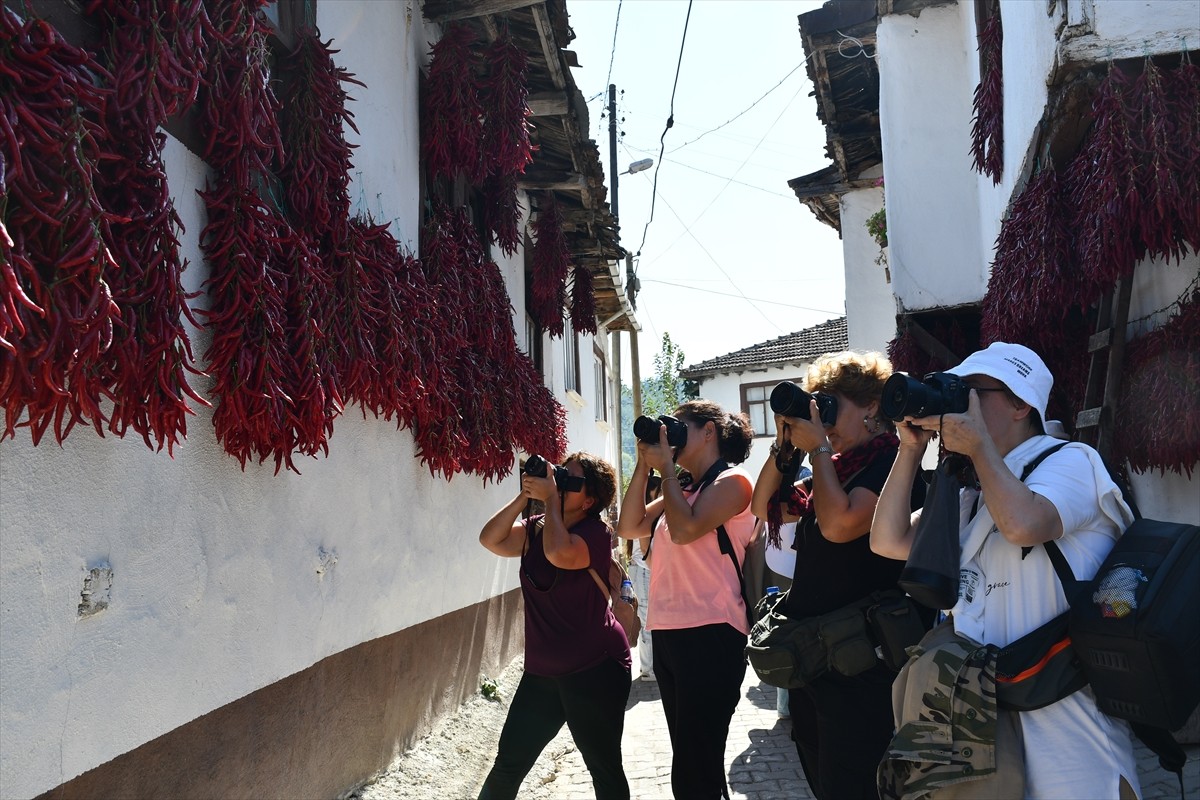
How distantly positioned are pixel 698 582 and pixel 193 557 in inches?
72.8

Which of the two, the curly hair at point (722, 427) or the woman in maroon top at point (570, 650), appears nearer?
the woman in maroon top at point (570, 650)

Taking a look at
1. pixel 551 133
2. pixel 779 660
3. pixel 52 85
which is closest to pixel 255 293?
pixel 52 85

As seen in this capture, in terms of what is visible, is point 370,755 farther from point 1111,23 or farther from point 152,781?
point 1111,23

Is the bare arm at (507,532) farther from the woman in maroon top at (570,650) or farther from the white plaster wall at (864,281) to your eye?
the white plaster wall at (864,281)

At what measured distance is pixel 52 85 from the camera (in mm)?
1879

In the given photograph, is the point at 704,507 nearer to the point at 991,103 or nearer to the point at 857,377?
the point at 857,377

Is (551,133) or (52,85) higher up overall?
(551,133)

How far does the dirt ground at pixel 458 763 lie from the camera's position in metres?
4.56

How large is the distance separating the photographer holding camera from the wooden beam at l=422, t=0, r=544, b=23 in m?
2.98

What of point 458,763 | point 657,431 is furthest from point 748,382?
point 657,431

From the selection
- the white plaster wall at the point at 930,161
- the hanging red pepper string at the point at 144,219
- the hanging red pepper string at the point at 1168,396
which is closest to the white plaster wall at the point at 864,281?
the white plaster wall at the point at 930,161

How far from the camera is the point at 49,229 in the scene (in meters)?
1.90

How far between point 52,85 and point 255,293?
3.64 ft

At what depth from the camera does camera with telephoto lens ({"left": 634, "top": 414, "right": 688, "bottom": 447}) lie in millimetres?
3713
